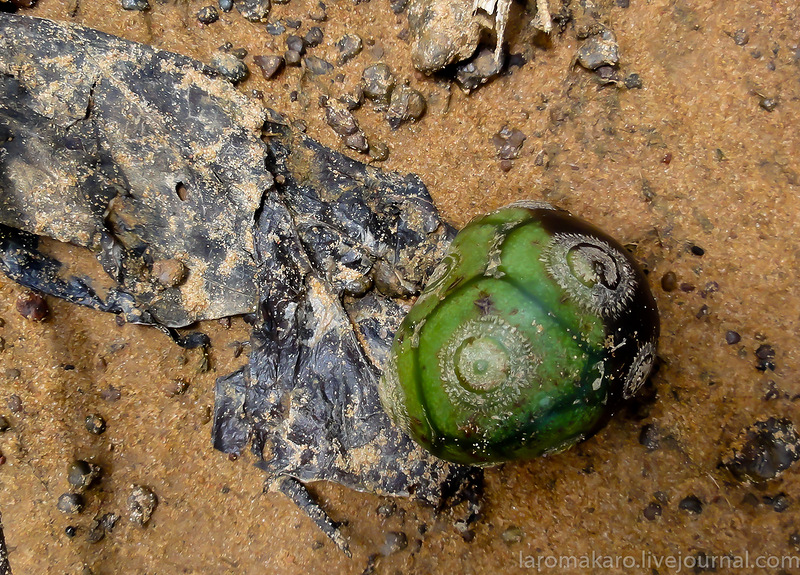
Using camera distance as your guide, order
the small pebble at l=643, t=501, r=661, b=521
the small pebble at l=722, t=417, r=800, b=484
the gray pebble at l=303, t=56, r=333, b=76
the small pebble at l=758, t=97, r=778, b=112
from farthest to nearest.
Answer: the gray pebble at l=303, t=56, r=333, b=76
the small pebble at l=643, t=501, r=661, b=521
the small pebble at l=758, t=97, r=778, b=112
the small pebble at l=722, t=417, r=800, b=484

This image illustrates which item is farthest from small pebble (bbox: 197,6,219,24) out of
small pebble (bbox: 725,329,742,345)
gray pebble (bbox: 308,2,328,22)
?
small pebble (bbox: 725,329,742,345)

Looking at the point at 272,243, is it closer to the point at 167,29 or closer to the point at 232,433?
the point at 232,433

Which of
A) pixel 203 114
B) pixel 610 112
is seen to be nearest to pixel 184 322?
pixel 203 114

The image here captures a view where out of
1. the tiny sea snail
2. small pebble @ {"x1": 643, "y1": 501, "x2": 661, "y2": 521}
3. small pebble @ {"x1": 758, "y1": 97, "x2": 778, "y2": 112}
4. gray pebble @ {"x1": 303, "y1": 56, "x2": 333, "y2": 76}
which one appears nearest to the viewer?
the tiny sea snail

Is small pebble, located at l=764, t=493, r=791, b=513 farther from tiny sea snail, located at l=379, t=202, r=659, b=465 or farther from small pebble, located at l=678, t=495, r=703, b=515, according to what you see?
tiny sea snail, located at l=379, t=202, r=659, b=465

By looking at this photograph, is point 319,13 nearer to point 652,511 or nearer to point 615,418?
point 615,418
